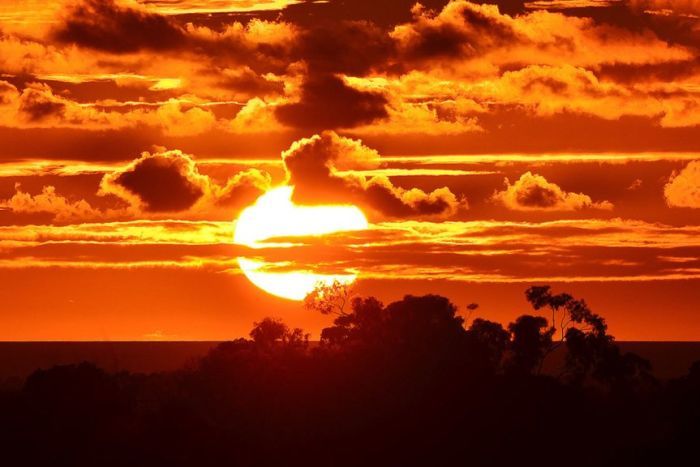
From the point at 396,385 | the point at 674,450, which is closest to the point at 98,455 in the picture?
the point at 396,385

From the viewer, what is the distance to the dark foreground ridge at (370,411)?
97.7m

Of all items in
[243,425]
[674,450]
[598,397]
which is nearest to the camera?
[674,450]

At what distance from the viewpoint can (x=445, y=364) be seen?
348 ft

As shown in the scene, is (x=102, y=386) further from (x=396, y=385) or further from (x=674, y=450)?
(x=674, y=450)

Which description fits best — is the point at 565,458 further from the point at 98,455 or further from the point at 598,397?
the point at 98,455

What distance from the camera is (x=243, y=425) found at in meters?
99.8

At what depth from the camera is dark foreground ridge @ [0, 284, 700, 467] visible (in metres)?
97.7

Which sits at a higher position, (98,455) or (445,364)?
(445,364)

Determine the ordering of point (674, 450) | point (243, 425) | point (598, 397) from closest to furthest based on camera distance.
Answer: point (674, 450), point (243, 425), point (598, 397)

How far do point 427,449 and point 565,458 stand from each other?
9262 mm

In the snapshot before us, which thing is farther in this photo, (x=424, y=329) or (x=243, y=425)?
(x=424, y=329)

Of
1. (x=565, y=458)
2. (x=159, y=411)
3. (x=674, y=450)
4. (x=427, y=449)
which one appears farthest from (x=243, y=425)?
(x=674, y=450)

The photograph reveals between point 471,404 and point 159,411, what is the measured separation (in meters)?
21.4

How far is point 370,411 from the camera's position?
101m
